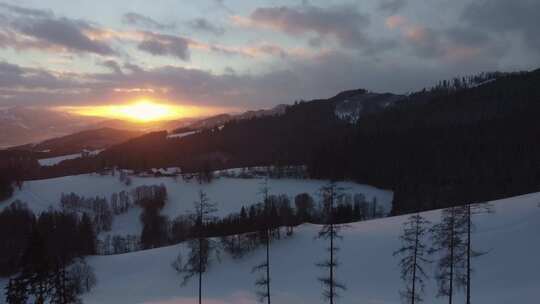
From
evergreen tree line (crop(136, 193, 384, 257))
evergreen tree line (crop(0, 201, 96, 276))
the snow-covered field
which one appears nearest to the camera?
evergreen tree line (crop(136, 193, 384, 257))

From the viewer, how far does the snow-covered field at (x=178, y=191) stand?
454ft

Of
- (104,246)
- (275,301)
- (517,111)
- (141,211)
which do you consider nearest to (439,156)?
(517,111)

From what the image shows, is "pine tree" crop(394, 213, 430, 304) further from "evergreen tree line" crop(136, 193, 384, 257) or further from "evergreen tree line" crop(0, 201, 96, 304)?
"evergreen tree line" crop(0, 201, 96, 304)

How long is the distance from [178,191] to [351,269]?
116 m

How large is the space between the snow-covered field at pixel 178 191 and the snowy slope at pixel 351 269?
66.5m

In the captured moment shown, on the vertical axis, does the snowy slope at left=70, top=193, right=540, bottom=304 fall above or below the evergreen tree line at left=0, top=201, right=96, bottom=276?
above

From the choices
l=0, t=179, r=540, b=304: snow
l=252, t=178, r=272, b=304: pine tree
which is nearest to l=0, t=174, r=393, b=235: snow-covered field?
l=0, t=179, r=540, b=304: snow

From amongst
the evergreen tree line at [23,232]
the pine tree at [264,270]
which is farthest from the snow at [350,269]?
the evergreen tree line at [23,232]

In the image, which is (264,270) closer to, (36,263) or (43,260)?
(43,260)

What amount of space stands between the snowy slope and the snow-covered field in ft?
218

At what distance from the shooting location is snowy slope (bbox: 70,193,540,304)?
132 ft

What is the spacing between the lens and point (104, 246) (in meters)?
104

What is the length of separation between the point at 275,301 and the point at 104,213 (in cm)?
10957

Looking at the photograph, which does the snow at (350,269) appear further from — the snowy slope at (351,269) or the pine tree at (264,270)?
the pine tree at (264,270)
